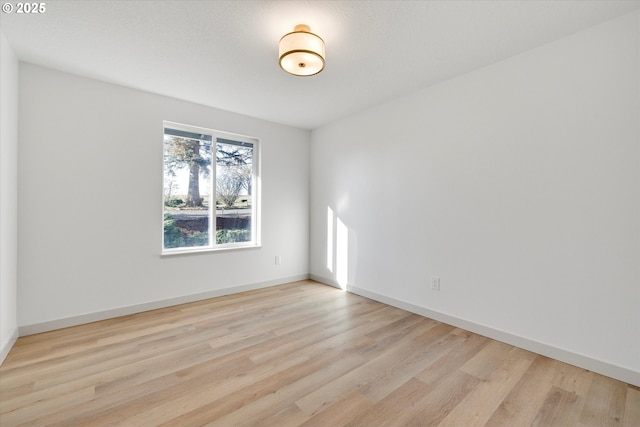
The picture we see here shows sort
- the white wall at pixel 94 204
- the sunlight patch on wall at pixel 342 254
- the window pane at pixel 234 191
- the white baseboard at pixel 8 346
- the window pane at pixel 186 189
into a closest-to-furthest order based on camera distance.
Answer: the white baseboard at pixel 8 346, the white wall at pixel 94 204, the window pane at pixel 186 189, the window pane at pixel 234 191, the sunlight patch on wall at pixel 342 254

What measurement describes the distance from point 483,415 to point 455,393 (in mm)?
205

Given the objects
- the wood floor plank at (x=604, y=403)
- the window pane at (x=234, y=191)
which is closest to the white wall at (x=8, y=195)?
the window pane at (x=234, y=191)

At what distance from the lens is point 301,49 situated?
6.37ft

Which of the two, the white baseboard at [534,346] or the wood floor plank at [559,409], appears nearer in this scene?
Result: the wood floor plank at [559,409]

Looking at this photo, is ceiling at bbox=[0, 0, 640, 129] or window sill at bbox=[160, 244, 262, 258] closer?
ceiling at bbox=[0, 0, 640, 129]

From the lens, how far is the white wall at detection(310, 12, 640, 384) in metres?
1.97

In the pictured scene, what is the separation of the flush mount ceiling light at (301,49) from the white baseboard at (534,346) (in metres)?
2.66

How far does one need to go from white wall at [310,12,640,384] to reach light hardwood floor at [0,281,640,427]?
0.30 metres

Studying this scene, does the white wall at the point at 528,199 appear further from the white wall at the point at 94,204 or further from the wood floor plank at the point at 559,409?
the white wall at the point at 94,204

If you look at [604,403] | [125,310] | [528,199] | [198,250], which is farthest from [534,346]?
[125,310]

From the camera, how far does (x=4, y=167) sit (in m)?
2.24

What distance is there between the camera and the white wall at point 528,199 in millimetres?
1967

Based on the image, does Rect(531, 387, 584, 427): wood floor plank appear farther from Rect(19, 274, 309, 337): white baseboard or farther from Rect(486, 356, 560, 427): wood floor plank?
Rect(19, 274, 309, 337): white baseboard

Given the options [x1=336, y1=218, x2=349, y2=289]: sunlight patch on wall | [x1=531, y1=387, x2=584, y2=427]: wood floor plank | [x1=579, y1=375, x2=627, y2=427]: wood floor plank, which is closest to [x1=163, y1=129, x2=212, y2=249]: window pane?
[x1=336, y1=218, x2=349, y2=289]: sunlight patch on wall
